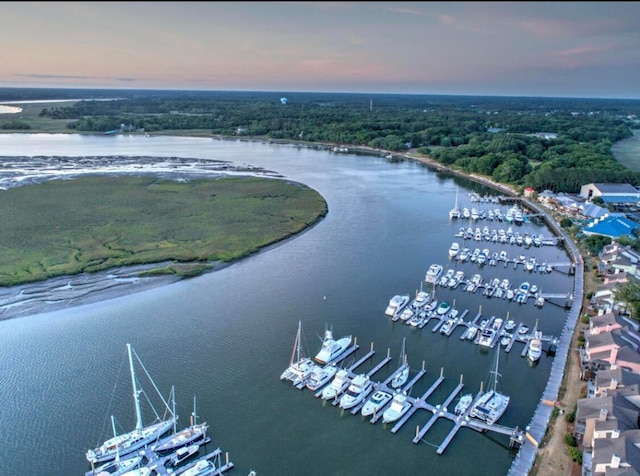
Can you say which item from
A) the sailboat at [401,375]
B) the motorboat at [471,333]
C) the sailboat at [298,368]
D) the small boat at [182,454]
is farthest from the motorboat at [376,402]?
the motorboat at [471,333]

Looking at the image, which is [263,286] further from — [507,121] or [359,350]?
[507,121]

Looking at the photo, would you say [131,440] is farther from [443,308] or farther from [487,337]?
[443,308]

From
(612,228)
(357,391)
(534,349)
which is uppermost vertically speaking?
(612,228)

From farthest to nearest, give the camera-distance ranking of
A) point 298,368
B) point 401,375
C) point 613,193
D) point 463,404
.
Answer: point 613,193, point 298,368, point 401,375, point 463,404

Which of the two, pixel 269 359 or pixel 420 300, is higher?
pixel 420 300

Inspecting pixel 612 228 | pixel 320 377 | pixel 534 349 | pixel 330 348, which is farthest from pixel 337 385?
pixel 612 228

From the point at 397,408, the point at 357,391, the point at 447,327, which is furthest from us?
the point at 447,327
